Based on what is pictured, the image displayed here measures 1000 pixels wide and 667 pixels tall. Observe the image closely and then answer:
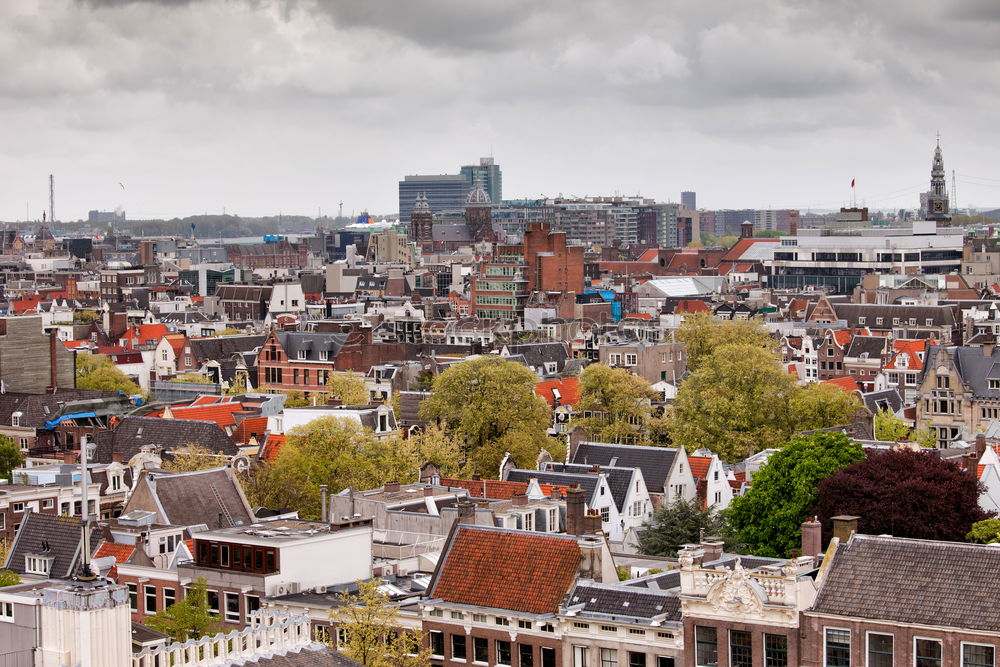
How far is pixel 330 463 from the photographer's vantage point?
3622 inches

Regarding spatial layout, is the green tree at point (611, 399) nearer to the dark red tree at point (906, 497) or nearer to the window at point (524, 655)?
the dark red tree at point (906, 497)

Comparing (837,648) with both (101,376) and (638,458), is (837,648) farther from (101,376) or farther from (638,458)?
(101,376)

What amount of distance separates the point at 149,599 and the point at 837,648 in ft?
99.6

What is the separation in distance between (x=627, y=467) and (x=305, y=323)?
341 feet

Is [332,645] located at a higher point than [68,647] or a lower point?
lower

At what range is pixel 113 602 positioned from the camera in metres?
39.6

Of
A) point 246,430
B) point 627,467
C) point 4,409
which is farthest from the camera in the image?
point 4,409

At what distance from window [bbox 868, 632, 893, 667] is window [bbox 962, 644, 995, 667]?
6.29ft

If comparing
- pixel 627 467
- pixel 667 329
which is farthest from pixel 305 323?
pixel 627 467

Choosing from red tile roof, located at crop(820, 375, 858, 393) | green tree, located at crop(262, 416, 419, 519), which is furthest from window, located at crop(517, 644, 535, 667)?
red tile roof, located at crop(820, 375, 858, 393)

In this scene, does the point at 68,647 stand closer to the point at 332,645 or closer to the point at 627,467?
the point at 332,645

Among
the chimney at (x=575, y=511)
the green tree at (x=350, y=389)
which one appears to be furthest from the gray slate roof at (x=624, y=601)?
the green tree at (x=350, y=389)

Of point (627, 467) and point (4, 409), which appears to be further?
point (4, 409)

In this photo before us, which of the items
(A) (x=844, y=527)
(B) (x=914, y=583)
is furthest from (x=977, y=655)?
(A) (x=844, y=527)
